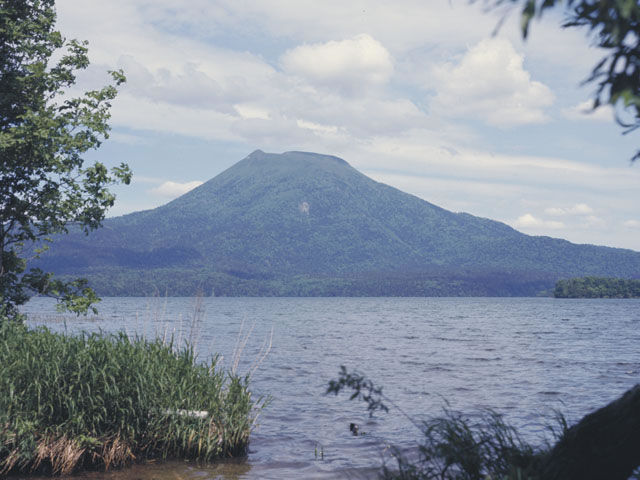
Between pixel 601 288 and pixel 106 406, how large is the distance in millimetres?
191642

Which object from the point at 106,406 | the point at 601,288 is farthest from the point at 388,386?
the point at 601,288

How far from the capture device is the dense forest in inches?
6939

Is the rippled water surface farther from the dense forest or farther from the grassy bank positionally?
the dense forest

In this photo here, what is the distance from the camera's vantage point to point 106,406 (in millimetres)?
9438

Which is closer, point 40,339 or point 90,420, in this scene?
point 90,420

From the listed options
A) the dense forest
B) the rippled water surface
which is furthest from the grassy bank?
the dense forest

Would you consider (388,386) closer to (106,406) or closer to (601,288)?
(106,406)

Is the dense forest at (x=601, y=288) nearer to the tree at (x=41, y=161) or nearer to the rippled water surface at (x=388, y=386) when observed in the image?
the rippled water surface at (x=388, y=386)

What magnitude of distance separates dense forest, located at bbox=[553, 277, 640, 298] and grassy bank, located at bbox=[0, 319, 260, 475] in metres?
184

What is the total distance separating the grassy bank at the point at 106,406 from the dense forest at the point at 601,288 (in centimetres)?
18367

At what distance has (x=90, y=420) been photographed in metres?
9.25

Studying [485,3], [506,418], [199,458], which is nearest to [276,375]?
[506,418]

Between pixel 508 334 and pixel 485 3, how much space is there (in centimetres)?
5475

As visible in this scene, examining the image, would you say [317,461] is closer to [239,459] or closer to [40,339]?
[239,459]
